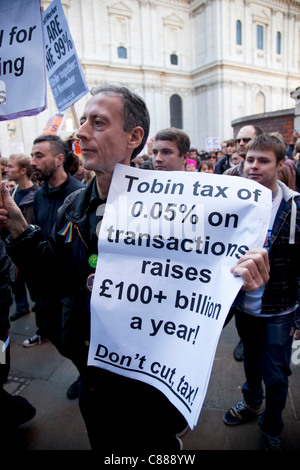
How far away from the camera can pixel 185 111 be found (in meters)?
33.4

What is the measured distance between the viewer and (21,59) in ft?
5.49

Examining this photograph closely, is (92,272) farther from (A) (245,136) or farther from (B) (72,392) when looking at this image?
(A) (245,136)

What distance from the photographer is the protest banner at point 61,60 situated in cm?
308

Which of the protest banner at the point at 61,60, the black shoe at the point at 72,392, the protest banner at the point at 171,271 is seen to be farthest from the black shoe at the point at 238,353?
the protest banner at the point at 61,60

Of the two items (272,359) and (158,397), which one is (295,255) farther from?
(158,397)

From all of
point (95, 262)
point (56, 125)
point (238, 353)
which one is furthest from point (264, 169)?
point (56, 125)

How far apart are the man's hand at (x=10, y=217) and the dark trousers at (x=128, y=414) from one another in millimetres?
729

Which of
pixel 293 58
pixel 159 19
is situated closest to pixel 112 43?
pixel 159 19

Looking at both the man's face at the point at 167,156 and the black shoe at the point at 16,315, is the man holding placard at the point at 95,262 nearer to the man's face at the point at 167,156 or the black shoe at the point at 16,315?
the man's face at the point at 167,156

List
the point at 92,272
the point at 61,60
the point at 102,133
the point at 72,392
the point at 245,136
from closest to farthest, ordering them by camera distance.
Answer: the point at 102,133 → the point at 92,272 → the point at 72,392 → the point at 61,60 → the point at 245,136

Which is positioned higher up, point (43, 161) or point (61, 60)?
point (61, 60)

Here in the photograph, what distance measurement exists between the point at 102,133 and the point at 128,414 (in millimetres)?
1238

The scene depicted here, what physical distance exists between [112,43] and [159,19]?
228 inches

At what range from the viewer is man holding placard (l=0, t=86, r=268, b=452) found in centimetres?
132
